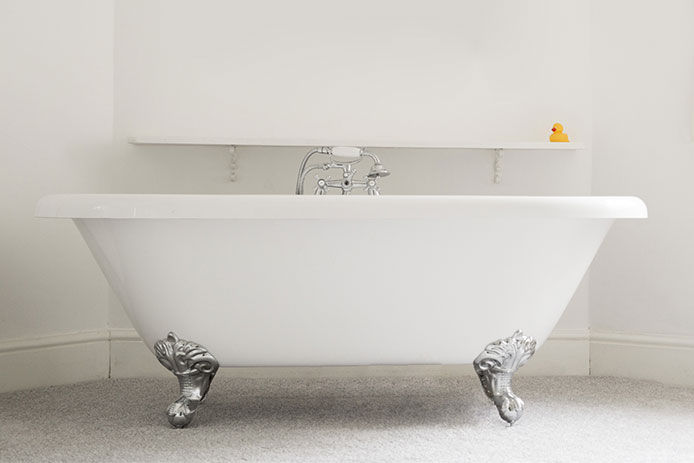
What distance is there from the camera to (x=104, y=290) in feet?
10.2

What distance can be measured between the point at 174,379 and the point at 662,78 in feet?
6.86

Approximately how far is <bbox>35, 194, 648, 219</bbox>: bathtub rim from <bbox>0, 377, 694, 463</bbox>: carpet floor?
60 centimetres

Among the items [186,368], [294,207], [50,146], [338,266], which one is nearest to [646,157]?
[338,266]

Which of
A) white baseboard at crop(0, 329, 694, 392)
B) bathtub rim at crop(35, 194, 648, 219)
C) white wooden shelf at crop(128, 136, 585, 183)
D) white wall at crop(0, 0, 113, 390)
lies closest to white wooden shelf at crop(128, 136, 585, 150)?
white wooden shelf at crop(128, 136, 585, 183)

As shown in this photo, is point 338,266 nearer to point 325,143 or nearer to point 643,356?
point 325,143

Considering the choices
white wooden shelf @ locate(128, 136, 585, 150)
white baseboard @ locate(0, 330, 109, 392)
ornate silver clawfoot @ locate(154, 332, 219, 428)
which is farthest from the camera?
white wooden shelf @ locate(128, 136, 585, 150)

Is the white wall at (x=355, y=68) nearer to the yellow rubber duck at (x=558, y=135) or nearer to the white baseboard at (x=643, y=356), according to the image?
the yellow rubber duck at (x=558, y=135)

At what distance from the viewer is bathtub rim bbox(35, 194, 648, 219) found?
2.13 meters

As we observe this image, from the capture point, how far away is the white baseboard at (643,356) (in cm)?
306

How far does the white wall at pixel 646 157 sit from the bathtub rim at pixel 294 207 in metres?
1.12

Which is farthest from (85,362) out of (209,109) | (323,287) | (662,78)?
(662,78)

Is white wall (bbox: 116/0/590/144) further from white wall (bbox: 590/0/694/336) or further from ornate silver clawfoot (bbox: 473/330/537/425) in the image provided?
ornate silver clawfoot (bbox: 473/330/537/425)

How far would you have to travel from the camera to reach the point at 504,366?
2.40 meters

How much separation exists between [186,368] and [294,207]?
563 mm
